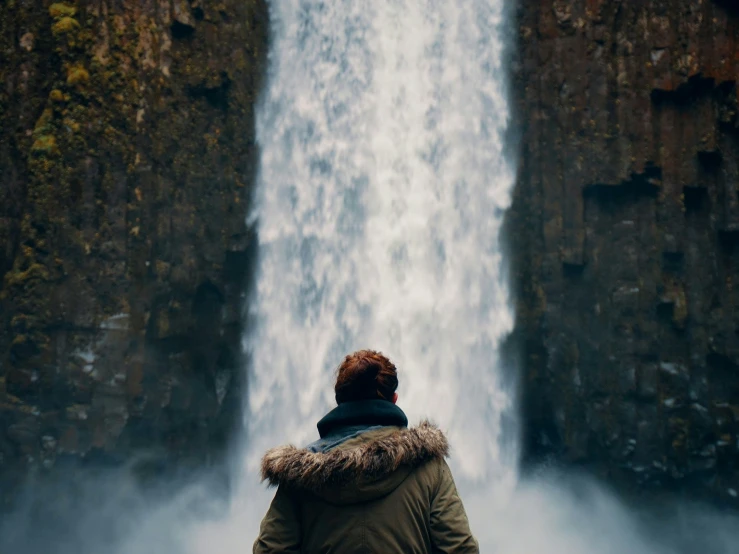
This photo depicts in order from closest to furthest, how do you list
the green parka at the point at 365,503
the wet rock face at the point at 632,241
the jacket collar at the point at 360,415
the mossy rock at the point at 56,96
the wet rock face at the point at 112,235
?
the green parka at the point at 365,503
the jacket collar at the point at 360,415
the wet rock face at the point at 112,235
the mossy rock at the point at 56,96
the wet rock face at the point at 632,241

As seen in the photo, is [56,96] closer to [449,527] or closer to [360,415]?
[360,415]

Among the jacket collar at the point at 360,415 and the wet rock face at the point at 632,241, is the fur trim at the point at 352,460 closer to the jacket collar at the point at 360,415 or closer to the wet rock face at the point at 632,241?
the jacket collar at the point at 360,415

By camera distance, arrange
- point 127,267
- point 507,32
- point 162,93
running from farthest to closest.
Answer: point 507,32, point 162,93, point 127,267

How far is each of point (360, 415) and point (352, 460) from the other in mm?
179

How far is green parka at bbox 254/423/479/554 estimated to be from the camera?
1.95 metres

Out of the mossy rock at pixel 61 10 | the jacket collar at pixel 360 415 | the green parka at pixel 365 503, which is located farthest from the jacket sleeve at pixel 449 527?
the mossy rock at pixel 61 10

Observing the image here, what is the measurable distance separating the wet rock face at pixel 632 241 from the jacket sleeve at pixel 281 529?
927 cm

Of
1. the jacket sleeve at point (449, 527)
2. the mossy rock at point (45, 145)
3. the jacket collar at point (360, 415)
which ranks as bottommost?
the jacket sleeve at point (449, 527)

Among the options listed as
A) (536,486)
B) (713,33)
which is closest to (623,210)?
(713,33)

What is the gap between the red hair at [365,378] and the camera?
2107mm

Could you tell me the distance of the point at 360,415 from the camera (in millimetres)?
2096

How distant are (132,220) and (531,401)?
7.01 meters

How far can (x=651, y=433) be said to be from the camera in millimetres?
10211

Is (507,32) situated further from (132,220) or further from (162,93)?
(132,220)
